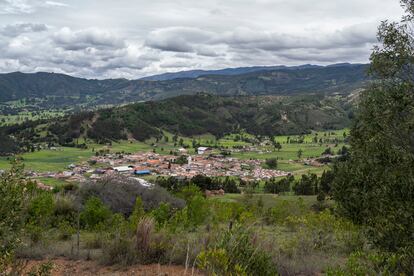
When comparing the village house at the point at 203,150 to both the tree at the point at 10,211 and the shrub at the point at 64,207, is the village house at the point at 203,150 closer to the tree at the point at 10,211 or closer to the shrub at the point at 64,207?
the shrub at the point at 64,207

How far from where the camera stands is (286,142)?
168 meters

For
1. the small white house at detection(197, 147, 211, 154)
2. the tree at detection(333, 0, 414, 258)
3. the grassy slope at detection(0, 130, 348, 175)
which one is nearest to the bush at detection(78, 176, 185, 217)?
the tree at detection(333, 0, 414, 258)

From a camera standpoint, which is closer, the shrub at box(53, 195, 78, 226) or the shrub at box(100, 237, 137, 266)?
the shrub at box(100, 237, 137, 266)

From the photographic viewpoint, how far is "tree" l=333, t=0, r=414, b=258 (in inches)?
272

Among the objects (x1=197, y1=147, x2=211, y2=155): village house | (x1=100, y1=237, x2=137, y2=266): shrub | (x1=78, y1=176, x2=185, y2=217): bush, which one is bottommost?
(x1=197, y1=147, x2=211, y2=155): village house

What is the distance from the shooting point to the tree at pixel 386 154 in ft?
22.6

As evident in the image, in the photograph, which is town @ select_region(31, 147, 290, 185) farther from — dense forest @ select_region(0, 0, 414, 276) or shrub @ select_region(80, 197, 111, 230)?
dense forest @ select_region(0, 0, 414, 276)

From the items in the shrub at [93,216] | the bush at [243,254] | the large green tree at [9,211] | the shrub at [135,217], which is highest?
the large green tree at [9,211]

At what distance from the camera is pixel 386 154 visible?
9195mm

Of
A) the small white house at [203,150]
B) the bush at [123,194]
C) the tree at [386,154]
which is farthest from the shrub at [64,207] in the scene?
the small white house at [203,150]

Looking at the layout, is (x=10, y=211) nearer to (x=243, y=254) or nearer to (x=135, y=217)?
(x=243, y=254)

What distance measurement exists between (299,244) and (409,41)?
7552mm

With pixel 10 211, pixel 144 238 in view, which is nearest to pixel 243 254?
pixel 10 211

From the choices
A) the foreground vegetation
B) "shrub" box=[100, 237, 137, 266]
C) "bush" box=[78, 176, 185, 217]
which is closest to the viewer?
the foreground vegetation
